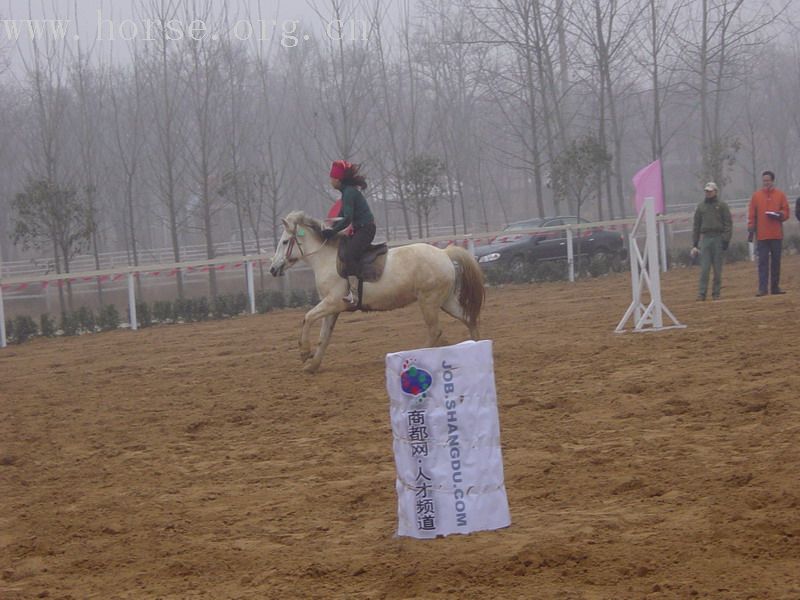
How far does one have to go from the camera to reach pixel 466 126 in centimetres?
4247

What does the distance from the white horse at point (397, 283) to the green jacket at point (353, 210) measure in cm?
39

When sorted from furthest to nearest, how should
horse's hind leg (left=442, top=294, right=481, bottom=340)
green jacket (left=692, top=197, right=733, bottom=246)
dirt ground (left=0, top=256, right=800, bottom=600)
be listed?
green jacket (left=692, top=197, right=733, bottom=246) → horse's hind leg (left=442, top=294, right=481, bottom=340) → dirt ground (left=0, top=256, right=800, bottom=600)

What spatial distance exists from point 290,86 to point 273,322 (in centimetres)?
2491

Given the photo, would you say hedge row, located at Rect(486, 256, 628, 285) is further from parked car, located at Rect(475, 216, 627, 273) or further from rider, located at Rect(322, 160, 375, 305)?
rider, located at Rect(322, 160, 375, 305)

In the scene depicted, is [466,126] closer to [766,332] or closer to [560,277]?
[560,277]

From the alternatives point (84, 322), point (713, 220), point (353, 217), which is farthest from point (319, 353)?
point (84, 322)

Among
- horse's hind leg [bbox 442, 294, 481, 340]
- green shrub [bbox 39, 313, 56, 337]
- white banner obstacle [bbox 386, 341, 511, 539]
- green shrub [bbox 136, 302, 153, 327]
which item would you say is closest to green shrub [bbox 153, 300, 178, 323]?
green shrub [bbox 136, 302, 153, 327]

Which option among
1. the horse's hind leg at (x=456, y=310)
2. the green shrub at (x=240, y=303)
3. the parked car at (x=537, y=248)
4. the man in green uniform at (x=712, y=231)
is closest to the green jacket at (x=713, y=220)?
the man in green uniform at (x=712, y=231)

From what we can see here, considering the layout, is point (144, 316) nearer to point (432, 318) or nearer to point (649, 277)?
point (432, 318)

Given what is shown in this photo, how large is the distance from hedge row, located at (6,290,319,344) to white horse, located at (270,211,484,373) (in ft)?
36.1

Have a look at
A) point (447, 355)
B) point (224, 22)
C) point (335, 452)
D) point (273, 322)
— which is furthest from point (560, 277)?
point (447, 355)

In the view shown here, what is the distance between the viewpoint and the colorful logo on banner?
17.5ft

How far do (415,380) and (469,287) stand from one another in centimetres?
717

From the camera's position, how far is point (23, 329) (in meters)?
21.7
